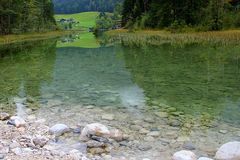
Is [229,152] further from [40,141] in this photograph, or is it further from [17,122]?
[17,122]

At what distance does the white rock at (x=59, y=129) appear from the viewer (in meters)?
10.1

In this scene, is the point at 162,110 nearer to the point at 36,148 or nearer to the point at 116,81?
the point at 36,148

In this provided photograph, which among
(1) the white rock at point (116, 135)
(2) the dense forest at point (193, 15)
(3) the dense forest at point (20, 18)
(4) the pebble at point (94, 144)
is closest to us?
(4) the pebble at point (94, 144)

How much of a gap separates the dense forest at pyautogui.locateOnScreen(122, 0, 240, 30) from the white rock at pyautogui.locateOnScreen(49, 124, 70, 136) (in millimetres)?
46296

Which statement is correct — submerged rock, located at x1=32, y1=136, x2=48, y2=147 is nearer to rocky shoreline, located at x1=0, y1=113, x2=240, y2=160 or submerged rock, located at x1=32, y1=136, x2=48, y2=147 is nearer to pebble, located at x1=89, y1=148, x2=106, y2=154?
rocky shoreline, located at x1=0, y1=113, x2=240, y2=160

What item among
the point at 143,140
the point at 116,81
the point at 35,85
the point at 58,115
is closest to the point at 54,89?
the point at 35,85

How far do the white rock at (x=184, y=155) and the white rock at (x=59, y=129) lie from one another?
3.53 metres

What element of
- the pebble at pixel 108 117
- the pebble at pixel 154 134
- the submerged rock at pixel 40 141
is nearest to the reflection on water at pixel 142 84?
the pebble at pixel 108 117

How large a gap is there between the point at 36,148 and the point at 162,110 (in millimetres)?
4904

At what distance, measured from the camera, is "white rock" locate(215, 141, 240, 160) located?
7715 mm

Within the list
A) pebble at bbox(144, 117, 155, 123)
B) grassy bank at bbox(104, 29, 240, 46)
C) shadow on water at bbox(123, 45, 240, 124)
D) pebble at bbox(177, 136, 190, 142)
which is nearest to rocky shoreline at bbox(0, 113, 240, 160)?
pebble at bbox(177, 136, 190, 142)

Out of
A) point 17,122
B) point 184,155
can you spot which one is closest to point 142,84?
point 17,122

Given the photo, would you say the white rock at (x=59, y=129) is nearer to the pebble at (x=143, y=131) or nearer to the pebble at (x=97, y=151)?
the pebble at (x=97, y=151)

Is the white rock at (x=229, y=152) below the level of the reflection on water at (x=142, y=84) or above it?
above
